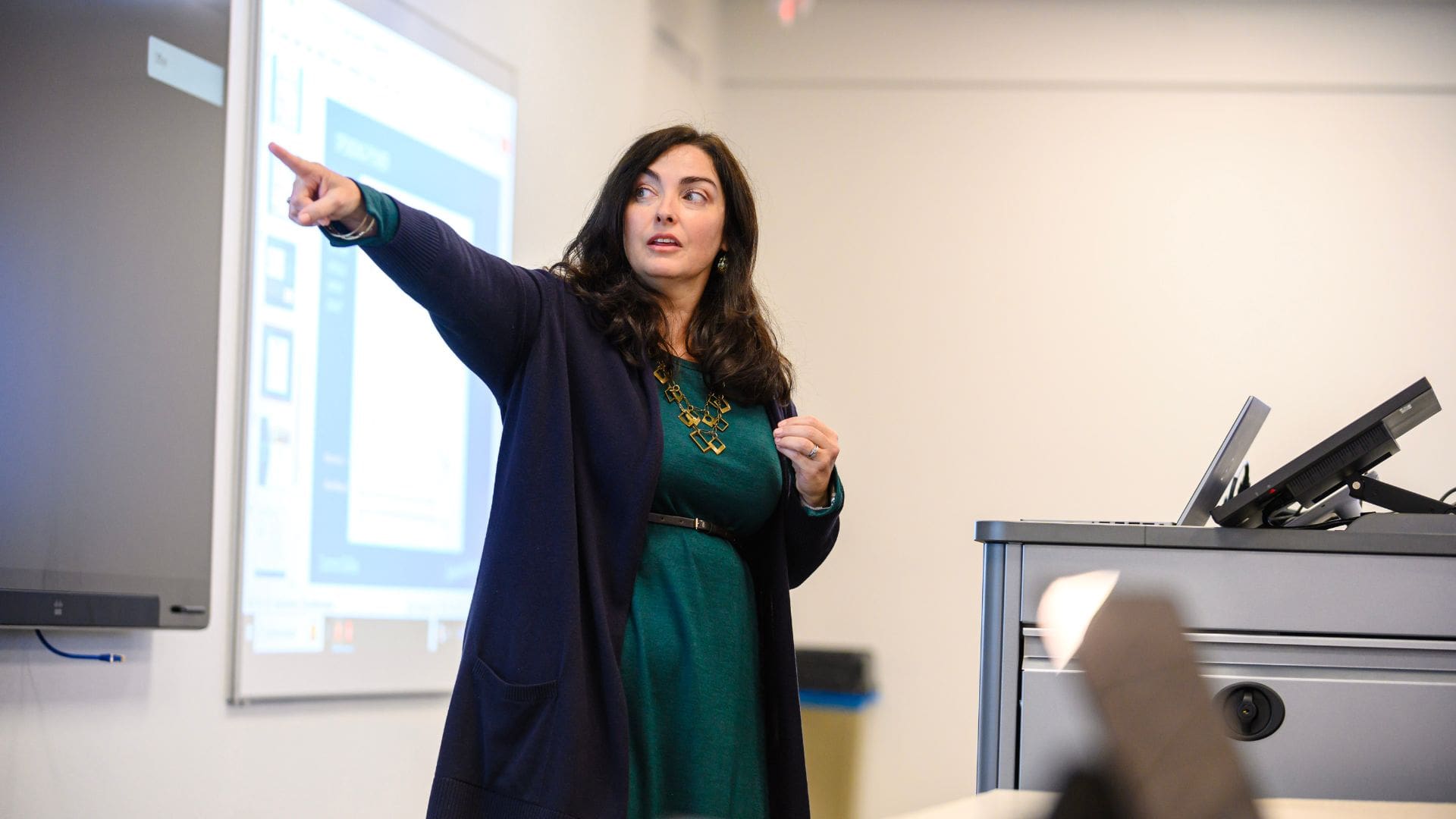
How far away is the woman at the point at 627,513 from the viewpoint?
142 cm

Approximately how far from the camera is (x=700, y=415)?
1650 mm

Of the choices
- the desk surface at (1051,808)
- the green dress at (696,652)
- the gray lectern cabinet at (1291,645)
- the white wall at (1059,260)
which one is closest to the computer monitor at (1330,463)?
the gray lectern cabinet at (1291,645)

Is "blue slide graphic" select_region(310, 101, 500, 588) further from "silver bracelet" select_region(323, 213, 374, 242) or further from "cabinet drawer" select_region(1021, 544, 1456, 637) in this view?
"cabinet drawer" select_region(1021, 544, 1456, 637)

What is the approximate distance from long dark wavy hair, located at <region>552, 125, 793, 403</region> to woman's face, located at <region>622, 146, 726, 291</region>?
0.01 m

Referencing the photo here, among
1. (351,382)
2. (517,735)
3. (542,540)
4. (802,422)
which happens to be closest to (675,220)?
(802,422)

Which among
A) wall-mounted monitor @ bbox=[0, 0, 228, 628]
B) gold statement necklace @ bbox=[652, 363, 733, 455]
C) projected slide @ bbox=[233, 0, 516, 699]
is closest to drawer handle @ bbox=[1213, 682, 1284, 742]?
gold statement necklace @ bbox=[652, 363, 733, 455]

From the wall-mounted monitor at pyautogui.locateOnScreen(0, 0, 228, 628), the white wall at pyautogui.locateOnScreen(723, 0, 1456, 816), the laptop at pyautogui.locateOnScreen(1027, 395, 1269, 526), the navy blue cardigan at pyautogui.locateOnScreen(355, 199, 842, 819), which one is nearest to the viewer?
the navy blue cardigan at pyautogui.locateOnScreen(355, 199, 842, 819)

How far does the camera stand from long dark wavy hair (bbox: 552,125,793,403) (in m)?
1.64

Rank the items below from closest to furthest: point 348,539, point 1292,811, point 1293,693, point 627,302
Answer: point 1292,811
point 1293,693
point 627,302
point 348,539

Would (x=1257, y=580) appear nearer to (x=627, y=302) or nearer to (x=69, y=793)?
(x=627, y=302)

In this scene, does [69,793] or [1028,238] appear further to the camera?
[1028,238]

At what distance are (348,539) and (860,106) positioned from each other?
2.93 m

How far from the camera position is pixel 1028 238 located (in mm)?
5020

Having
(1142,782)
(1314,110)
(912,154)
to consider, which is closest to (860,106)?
(912,154)
